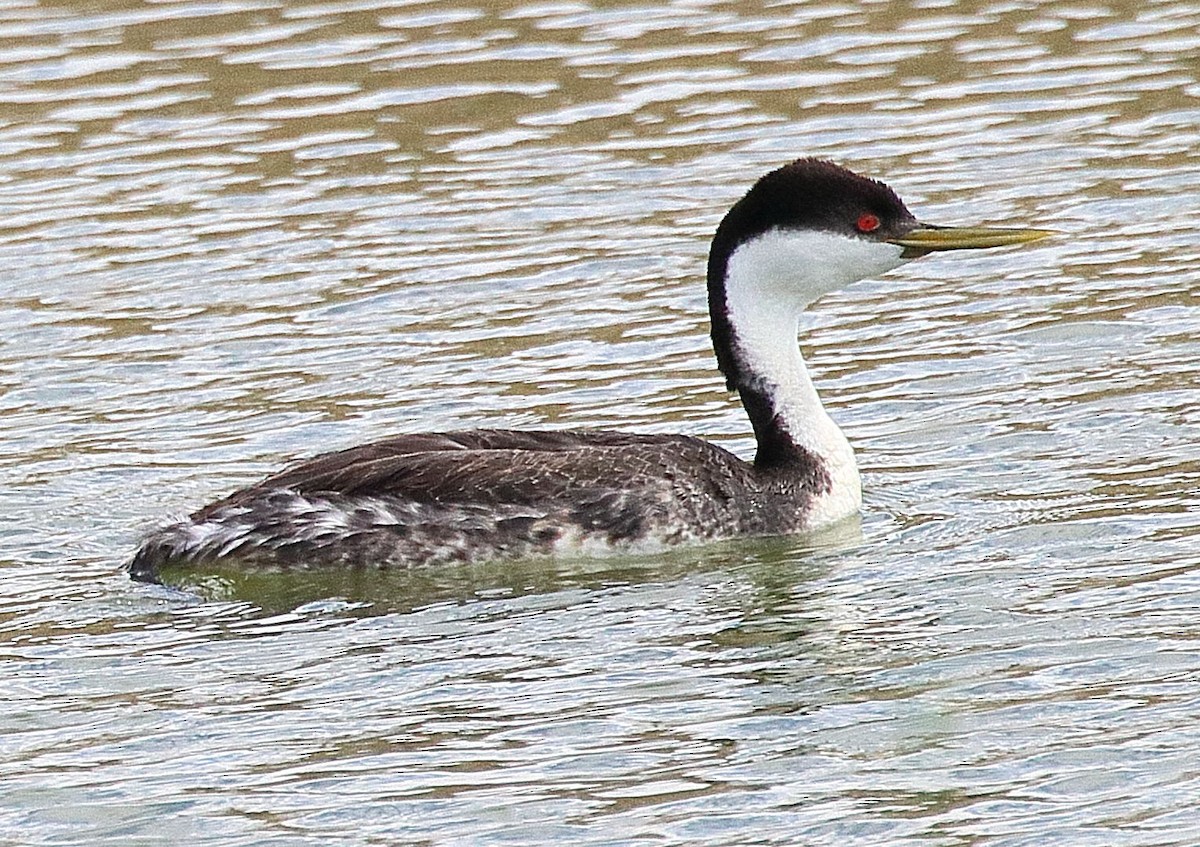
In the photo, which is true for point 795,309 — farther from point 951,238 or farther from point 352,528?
point 352,528

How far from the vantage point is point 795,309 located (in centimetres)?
1170

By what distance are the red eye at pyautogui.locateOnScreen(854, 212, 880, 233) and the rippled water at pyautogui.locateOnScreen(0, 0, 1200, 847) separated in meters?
0.98

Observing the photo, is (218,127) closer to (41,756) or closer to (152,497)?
(152,497)

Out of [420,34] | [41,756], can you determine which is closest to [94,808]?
[41,756]

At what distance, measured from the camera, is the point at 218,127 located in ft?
58.4

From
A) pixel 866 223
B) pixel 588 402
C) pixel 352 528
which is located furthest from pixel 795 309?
pixel 352 528

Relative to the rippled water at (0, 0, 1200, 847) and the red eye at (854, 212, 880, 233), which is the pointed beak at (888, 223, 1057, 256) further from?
the rippled water at (0, 0, 1200, 847)

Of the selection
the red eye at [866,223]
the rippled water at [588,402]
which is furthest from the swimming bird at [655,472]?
the rippled water at [588,402]

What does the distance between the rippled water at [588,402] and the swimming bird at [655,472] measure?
0.52 feet

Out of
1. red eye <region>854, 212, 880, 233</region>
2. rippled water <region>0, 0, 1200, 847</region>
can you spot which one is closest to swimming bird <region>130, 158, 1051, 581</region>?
red eye <region>854, 212, 880, 233</region>

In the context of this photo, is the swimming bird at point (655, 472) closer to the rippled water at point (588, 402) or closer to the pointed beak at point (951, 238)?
the pointed beak at point (951, 238)

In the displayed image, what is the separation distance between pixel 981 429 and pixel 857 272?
934 millimetres

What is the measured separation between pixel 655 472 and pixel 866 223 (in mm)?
1368

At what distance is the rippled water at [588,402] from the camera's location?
842cm
